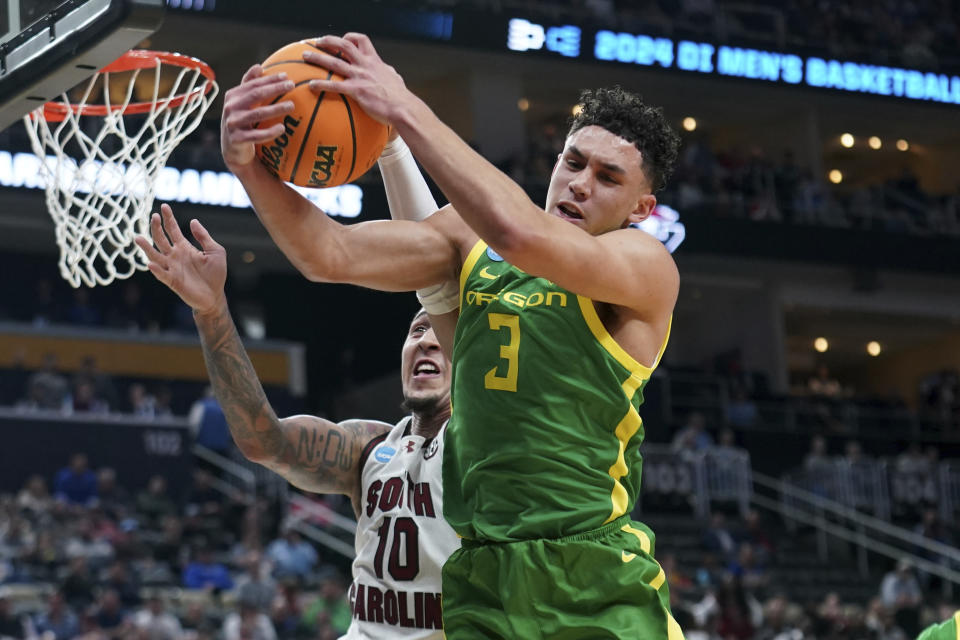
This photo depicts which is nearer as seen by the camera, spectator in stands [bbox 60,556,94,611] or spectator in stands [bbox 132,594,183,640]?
spectator in stands [bbox 132,594,183,640]

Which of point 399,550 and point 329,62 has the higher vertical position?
point 329,62

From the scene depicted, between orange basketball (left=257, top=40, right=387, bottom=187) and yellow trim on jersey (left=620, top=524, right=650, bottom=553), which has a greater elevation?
orange basketball (left=257, top=40, right=387, bottom=187)

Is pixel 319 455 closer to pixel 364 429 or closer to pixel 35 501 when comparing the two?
pixel 364 429

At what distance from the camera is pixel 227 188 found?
60.2 ft

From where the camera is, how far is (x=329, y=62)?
3.10 meters

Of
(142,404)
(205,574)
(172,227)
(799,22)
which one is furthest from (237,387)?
(799,22)

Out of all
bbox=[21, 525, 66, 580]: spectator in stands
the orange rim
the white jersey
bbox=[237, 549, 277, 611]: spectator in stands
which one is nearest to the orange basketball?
the white jersey

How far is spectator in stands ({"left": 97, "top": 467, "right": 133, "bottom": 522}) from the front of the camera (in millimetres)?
13297

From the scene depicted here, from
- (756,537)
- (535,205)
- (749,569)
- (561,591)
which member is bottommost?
(749,569)

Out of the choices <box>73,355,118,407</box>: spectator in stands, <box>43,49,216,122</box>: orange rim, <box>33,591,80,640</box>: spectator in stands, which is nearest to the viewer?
<box>43,49,216,122</box>: orange rim

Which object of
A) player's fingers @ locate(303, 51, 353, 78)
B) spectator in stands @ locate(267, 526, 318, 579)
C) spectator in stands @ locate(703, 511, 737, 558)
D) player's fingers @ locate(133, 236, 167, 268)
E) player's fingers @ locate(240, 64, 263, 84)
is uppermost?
player's fingers @ locate(303, 51, 353, 78)

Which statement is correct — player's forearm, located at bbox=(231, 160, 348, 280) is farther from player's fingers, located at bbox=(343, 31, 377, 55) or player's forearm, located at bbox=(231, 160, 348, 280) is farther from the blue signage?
the blue signage

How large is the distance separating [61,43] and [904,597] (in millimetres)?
13361

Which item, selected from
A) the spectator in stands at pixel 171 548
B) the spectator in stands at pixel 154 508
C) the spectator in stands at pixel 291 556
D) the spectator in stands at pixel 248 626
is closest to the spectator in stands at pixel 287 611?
the spectator in stands at pixel 248 626
